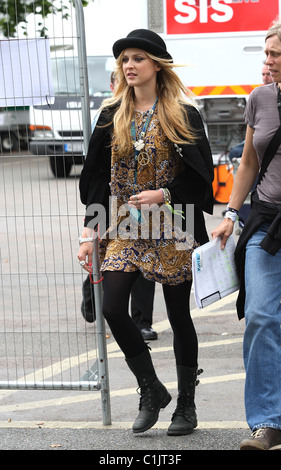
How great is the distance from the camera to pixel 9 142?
4.54 meters

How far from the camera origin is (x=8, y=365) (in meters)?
5.71

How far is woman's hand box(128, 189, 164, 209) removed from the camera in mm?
3996

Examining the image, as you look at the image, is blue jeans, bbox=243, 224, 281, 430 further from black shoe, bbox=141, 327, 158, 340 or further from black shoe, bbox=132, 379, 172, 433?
black shoe, bbox=141, 327, 158, 340

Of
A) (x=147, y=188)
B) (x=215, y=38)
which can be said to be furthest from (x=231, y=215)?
(x=215, y=38)

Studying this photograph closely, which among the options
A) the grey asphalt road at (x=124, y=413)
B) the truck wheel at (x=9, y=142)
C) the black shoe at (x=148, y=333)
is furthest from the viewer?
the black shoe at (x=148, y=333)

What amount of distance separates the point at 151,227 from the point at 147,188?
7.2 inches

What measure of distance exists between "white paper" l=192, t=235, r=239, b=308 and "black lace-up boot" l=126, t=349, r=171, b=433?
0.45m

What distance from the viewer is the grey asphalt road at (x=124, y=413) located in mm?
4141

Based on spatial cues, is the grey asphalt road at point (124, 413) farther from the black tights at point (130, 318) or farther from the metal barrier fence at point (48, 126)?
the black tights at point (130, 318)

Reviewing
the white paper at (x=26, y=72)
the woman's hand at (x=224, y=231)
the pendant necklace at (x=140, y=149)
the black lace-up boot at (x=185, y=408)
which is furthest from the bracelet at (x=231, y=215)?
the white paper at (x=26, y=72)

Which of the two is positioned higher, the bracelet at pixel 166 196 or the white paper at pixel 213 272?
the bracelet at pixel 166 196

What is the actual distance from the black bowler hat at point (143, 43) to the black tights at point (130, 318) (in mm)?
1030
